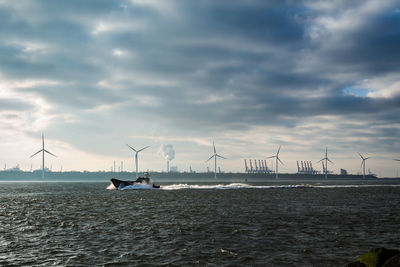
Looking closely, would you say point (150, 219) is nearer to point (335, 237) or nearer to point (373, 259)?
point (335, 237)

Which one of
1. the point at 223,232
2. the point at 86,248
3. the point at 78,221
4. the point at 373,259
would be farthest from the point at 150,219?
the point at 373,259

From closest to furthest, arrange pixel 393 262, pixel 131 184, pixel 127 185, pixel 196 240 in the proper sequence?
pixel 393 262 → pixel 196 240 → pixel 127 185 → pixel 131 184

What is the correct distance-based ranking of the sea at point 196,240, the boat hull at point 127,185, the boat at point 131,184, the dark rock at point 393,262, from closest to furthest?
the dark rock at point 393,262, the sea at point 196,240, the boat hull at point 127,185, the boat at point 131,184

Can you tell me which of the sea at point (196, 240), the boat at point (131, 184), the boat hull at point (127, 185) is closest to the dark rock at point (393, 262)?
the sea at point (196, 240)

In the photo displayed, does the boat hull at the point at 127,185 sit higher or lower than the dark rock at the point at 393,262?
lower

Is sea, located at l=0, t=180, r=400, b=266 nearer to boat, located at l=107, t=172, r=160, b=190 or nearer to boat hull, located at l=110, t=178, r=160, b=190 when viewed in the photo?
boat hull, located at l=110, t=178, r=160, b=190

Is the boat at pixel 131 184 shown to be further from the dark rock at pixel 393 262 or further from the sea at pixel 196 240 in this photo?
the dark rock at pixel 393 262

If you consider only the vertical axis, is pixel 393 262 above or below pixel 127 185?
above

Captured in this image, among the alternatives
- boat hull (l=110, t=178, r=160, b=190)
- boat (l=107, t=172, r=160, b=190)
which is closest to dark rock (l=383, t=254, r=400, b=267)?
boat (l=107, t=172, r=160, b=190)

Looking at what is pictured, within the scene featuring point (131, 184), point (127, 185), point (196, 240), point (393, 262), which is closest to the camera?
point (393, 262)

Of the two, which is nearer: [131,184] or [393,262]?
[393,262]

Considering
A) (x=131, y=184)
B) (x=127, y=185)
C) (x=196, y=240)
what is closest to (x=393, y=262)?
(x=196, y=240)

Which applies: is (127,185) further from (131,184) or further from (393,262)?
(393,262)

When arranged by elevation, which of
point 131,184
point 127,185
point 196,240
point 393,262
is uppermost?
point 393,262
